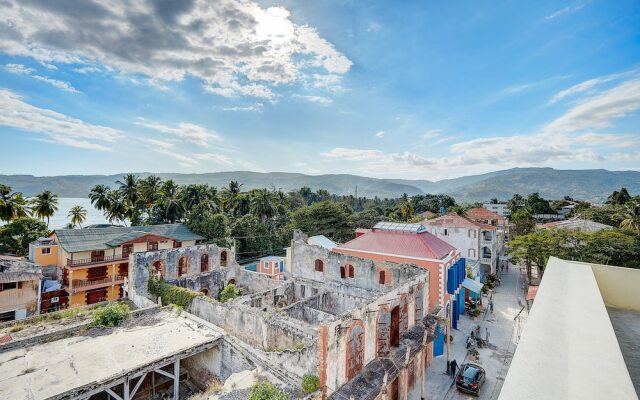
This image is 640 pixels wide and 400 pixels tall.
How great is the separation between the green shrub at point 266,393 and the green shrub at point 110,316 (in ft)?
34.8

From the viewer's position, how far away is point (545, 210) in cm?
7894

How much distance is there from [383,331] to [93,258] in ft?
95.6

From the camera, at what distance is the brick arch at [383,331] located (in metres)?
13.5

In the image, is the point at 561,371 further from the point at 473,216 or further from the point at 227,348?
the point at 473,216

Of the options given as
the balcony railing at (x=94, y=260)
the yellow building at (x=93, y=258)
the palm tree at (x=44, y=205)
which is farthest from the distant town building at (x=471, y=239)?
the palm tree at (x=44, y=205)

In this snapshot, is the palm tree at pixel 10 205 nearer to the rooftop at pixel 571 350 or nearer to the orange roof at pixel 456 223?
the rooftop at pixel 571 350

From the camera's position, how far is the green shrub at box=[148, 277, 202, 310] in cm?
1881

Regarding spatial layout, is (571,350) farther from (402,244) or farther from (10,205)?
(10,205)

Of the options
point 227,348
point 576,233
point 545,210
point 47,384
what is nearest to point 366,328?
point 227,348

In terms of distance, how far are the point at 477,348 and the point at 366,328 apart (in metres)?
Answer: 12.1

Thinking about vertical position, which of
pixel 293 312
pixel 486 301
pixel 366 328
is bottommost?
pixel 486 301

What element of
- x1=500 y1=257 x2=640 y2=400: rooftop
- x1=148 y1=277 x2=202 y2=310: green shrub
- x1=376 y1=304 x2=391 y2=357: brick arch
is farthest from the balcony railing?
x1=500 y1=257 x2=640 y2=400: rooftop

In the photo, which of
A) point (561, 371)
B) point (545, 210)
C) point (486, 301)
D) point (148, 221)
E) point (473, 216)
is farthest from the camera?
point (545, 210)

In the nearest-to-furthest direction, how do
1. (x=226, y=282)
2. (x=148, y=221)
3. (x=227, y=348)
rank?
(x=227, y=348), (x=226, y=282), (x=148, y=221)
